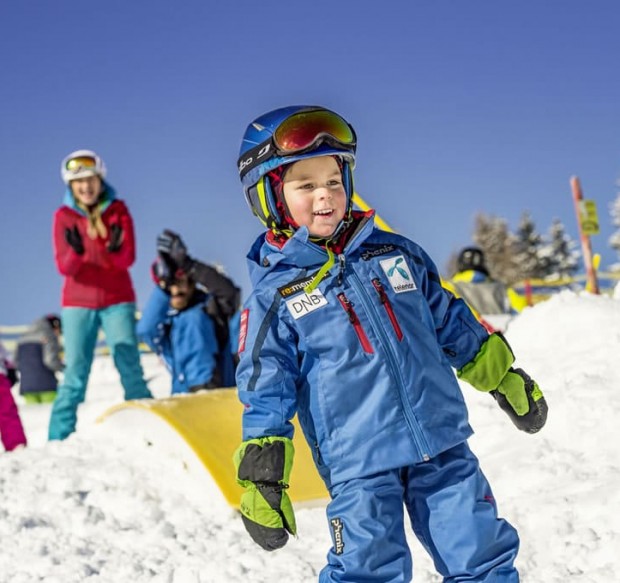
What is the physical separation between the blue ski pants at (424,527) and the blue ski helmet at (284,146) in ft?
2.81

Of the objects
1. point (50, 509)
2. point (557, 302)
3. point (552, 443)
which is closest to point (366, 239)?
point (552, 443)

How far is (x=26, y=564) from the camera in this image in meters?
3.41

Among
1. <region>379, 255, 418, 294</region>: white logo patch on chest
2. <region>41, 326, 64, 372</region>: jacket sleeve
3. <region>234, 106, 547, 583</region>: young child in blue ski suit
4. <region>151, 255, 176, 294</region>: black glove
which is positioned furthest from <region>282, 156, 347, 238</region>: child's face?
<region>41, 326, 64, 372</region>: jacket sleeve

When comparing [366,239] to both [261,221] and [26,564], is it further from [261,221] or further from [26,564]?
[26,564]

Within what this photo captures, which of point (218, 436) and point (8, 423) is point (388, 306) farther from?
point (8, 423)

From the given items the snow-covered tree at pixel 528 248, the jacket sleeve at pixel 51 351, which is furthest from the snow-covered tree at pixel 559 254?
the jacket sleeve at pixel 51 351

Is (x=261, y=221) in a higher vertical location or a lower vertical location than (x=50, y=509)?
higher

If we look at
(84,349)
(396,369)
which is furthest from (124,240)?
(396,369)

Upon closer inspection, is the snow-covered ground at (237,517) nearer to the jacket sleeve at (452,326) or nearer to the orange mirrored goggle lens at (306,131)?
the jacket sleeve at (452,326)

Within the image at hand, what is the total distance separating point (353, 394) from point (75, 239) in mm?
4088

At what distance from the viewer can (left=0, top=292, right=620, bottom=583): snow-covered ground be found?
308 cm

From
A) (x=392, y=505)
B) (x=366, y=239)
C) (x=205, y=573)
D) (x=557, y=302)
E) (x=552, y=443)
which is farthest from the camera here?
(x=557, y=302)

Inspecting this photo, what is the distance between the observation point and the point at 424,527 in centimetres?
218

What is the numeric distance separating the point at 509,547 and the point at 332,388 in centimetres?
70
